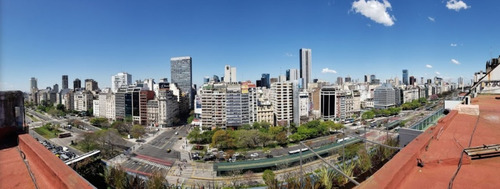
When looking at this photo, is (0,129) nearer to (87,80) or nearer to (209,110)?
(209,110)

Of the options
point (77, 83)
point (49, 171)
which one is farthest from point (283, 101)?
point (77, 83)

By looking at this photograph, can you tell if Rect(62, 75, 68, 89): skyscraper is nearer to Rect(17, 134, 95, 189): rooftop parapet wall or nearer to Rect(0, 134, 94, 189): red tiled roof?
Rect(0, 134, 94, 189): red tiled roof

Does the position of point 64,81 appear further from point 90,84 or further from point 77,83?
point 90,84

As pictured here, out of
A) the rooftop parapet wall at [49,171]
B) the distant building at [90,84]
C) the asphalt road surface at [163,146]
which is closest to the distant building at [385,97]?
the asphalt road surface at [163,146]

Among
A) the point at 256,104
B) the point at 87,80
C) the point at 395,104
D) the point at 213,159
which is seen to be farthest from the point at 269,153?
the point at 87,80

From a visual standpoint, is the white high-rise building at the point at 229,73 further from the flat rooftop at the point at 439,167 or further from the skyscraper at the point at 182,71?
the flat rooftop at the point at 439,167
